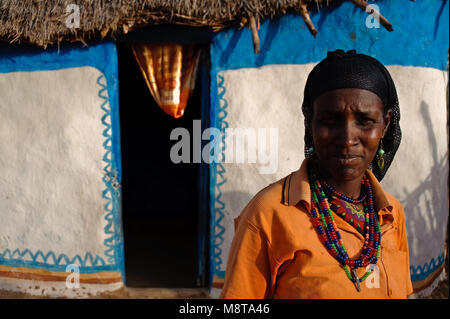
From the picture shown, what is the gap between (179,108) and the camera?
166 inches

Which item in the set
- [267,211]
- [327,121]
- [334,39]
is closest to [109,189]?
[334,39]

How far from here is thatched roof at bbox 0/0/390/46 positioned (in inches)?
139

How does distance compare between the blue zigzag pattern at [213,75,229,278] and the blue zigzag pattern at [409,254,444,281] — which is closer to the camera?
the blue zigzag pattern at [213,75,229,278]

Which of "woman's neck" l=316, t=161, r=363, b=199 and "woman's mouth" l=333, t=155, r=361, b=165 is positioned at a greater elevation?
"woman's mouth" l=333, t=155, r=361, b=165

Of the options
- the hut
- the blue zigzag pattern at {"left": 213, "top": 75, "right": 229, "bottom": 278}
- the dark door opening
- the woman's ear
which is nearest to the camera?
the woman's ear

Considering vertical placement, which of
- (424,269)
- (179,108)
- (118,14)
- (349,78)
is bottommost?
(424,269)

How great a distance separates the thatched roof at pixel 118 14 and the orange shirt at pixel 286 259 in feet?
8.75

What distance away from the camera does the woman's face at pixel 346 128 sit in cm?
123

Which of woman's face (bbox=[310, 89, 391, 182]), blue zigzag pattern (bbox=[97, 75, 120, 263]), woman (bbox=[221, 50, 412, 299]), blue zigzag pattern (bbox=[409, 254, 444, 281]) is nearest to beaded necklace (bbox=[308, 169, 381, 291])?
woman (bbox=[221, 50, 412, 299])

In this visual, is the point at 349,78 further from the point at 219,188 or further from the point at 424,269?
the point at 424,269

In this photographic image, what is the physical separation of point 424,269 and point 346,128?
3468 mm

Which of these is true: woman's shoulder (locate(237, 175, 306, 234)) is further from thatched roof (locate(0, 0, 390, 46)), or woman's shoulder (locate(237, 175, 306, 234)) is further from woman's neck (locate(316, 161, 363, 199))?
thatched roof (locate(0, 0, 390, 46))

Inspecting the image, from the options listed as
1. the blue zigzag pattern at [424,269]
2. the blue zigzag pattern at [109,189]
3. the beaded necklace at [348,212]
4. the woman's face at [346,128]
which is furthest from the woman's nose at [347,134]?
the blue zigzag pattern at [424,269]

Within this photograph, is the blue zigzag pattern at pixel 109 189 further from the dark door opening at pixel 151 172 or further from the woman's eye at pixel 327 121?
the woman's eye at pixel 327 121
